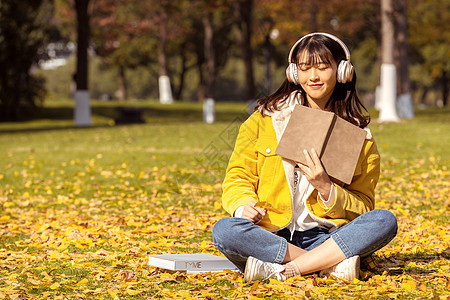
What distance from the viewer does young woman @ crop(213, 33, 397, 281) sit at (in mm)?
4809

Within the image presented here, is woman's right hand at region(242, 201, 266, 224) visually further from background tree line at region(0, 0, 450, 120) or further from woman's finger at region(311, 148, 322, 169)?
background tree line at region(0, 0, 450, 120)

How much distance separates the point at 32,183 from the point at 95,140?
25.6 feet

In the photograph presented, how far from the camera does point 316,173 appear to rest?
4602mm

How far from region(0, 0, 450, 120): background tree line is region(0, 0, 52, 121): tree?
0.04 m

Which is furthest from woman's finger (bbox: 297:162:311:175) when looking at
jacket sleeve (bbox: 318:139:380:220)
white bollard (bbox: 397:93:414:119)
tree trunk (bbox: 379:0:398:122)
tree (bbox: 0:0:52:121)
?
tree (bbox: 0:0:52:121)

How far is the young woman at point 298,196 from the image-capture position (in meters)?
4.81

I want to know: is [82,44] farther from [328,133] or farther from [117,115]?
[328,133]

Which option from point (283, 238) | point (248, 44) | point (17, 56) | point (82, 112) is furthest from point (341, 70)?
point (17, 56)

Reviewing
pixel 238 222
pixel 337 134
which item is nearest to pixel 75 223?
pixel 238 222

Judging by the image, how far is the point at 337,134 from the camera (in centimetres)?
475

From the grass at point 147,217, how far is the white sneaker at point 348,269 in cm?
5

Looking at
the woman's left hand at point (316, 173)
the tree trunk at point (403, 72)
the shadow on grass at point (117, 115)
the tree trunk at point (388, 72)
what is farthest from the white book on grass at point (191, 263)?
the shadow on grass at point (117, 115)

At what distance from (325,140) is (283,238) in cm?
74

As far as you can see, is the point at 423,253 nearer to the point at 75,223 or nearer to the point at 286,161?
the point at 286,161
